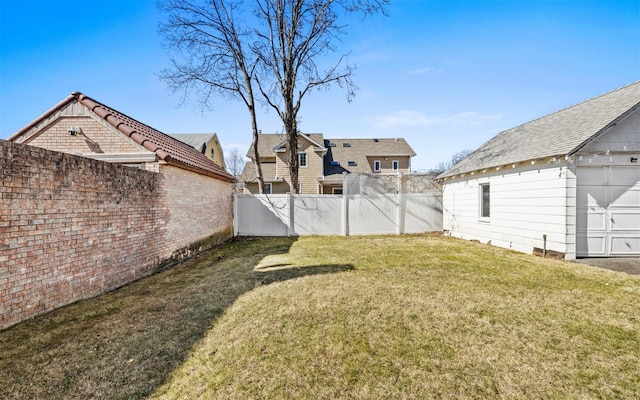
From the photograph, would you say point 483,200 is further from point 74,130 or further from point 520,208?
point 74,130

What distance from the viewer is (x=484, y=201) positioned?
32.1ft

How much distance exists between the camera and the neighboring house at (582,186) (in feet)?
21.8

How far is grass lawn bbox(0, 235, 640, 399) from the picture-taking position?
7.21 ft

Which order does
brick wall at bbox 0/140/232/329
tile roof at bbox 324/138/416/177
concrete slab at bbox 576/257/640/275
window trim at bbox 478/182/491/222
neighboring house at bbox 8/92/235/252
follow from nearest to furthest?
brick wall at bbox 0/140/232/329 → concrete slab at bbox 576/257/640/275 → neighboring house at bbox 8/92/235/252 → window trim at bbox 478/182/491/222 → tile roof at bbox 324/138/416/177

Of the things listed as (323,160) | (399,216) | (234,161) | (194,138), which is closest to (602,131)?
(399,216)

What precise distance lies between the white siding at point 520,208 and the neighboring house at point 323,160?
9938 mm

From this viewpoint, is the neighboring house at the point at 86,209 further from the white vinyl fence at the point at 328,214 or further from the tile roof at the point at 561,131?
the tile roof at the point at 561,131

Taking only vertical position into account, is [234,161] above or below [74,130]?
above

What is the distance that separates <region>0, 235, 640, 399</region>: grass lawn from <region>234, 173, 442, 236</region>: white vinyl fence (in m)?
5.98

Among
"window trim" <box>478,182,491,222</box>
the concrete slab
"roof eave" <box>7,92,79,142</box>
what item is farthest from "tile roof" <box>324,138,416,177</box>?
"roof eave" <box>7,92,79,142</box>

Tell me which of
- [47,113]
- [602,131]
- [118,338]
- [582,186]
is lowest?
[118,338]

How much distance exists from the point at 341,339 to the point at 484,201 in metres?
9.17

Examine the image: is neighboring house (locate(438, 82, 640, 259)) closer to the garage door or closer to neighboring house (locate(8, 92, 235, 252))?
the garage door

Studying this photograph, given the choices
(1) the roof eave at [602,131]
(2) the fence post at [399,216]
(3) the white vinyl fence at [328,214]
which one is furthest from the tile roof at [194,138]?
(1) the roof eave at [602,131]
